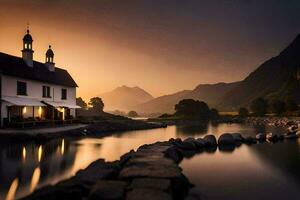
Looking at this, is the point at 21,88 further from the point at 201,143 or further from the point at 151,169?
the point at 151,169

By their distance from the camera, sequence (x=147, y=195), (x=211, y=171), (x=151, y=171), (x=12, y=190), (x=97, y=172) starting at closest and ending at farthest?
1. (x=147, y=195)
2. (x=12, y=190)
3. (x=151, y=171)
4. (x=97, y=172)
5. (x=211, y=171)

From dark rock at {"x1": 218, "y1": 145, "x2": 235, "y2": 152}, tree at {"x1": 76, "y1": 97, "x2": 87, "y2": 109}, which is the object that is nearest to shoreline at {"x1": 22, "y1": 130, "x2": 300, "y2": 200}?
dark rock at {"x1": 218, "y1": 145, "x2": 235, "y2": 152}

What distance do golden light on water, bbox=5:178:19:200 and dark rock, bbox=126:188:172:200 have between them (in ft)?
13.7

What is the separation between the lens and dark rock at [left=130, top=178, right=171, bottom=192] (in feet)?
29.4

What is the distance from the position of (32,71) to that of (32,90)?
10.2ft

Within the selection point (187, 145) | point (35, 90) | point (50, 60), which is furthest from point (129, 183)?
point (50, 60)

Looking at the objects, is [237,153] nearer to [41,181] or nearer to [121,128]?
[41,181]

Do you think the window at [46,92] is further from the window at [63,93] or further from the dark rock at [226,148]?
the dark rock at [226,148]

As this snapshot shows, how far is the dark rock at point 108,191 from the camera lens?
8.30 metres

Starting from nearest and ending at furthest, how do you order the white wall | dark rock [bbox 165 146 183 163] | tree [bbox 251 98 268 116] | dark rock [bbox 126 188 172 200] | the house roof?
dark rock [bbox 126 188 172 200] < dark rock [bbox 165 146 183 163] < the white wall < the house roof < tree [bbox 251 98 268 116]

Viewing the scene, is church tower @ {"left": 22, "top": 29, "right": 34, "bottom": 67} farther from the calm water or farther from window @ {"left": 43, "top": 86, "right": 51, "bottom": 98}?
the calm water

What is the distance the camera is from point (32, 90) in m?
37.3

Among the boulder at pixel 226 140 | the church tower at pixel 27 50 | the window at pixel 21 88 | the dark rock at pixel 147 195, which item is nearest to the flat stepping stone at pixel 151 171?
the dark rock at pixel 147 195

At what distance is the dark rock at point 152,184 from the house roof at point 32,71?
90.3ft
